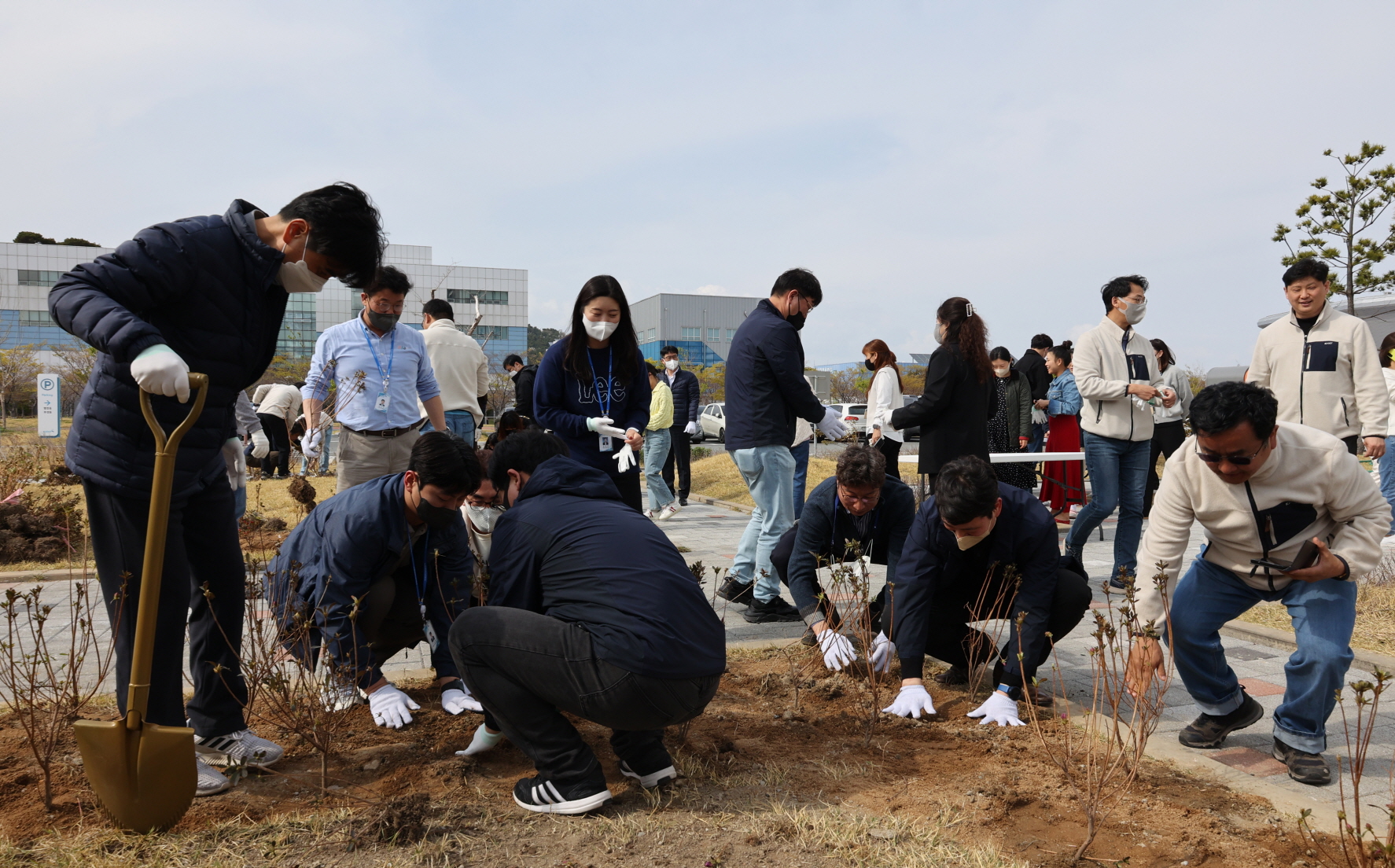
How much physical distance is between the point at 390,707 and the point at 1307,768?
3099 millimetres

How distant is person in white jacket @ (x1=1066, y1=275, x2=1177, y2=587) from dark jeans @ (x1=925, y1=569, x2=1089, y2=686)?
2137mm

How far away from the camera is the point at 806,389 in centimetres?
540

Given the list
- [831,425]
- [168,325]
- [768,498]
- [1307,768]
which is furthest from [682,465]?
[168,325]

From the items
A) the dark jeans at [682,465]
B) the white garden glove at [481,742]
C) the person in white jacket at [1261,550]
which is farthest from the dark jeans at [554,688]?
the dark jeans at [682,465]

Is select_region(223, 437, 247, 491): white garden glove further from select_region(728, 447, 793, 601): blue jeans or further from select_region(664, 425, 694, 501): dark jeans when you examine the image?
select_region(664, 425, 694, 501): dark jeans

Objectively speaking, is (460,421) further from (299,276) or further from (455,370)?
(299,276)

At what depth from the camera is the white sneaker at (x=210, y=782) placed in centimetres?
280

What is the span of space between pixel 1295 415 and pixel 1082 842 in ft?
13.1

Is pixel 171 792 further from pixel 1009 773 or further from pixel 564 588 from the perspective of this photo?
pixel 1009 773

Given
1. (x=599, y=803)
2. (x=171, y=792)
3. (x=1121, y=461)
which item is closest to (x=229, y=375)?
(x=171, y=792)

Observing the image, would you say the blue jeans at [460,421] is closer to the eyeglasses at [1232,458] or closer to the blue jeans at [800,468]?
the blue jeans at [800,468]

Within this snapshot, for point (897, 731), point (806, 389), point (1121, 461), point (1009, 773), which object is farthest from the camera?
point (1121, 461)

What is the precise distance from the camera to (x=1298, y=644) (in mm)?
3197

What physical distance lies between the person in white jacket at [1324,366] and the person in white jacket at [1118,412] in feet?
2.09
